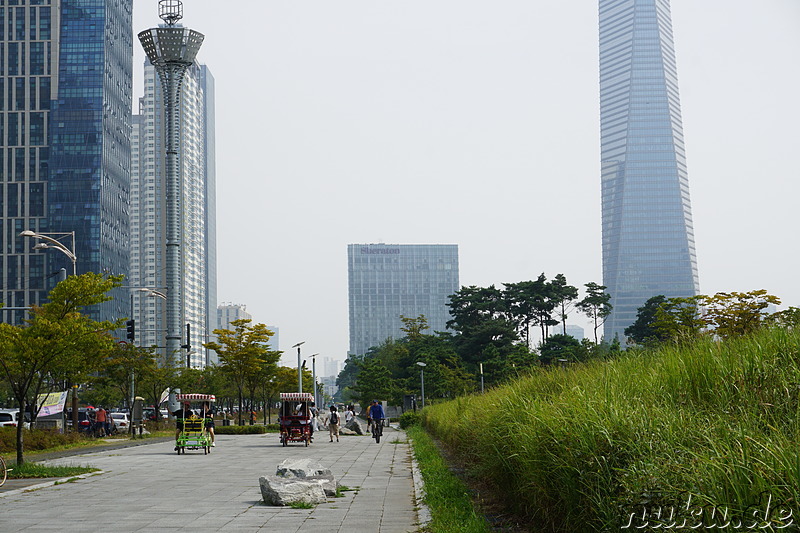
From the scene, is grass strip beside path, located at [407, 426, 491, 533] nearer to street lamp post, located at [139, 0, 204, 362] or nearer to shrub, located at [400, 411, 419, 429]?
shrub, located at [400, 411, 419, 429]

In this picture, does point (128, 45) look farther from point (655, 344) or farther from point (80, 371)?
point (655, 344)

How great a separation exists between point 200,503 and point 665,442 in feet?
31.0

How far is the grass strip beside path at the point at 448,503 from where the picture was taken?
9.52 meters

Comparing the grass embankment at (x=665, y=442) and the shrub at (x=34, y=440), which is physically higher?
the grass embankment at (x=665, y=442)

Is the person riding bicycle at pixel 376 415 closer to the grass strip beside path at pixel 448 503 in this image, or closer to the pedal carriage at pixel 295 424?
the pedal carriage at pixel 295 424

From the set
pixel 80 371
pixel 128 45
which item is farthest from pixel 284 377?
pixel 128 45

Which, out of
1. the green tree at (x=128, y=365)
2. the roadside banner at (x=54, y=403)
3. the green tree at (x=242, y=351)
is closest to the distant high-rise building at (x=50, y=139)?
the green tree at (x=242, y=351)

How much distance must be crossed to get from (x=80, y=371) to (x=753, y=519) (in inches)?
1364

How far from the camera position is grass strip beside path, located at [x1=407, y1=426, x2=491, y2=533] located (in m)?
9.52

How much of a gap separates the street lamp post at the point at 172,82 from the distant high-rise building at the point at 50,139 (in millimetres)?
17682

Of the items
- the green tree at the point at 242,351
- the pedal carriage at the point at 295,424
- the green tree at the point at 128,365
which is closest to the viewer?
the pedal carriage at the point at 295,424

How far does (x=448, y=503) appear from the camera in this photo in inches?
474

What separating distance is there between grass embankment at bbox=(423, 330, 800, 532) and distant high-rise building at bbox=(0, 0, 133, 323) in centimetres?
11450

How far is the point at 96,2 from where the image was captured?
120562 mm
